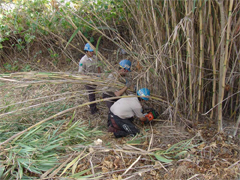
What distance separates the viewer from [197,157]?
6.37ft

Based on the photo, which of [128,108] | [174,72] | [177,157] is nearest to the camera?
[177,157]

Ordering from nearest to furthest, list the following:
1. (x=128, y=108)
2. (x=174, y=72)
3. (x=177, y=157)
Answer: (x=177, y=157), (x=174, y=72), (x=128, y=108)

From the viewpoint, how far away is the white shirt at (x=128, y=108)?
2756 millimetres

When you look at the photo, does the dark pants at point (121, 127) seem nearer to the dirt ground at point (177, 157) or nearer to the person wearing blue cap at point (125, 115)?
the person wearing blue cap at point (125, 115)

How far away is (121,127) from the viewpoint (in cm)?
283

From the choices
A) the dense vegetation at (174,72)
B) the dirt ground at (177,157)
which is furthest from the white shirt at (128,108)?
the dirt ground at (177,157)

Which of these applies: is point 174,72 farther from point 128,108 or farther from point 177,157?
point 177,157

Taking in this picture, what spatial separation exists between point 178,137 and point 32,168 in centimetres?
161

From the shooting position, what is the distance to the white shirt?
2.76m

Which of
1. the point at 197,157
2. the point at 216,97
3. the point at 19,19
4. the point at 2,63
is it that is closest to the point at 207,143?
the point at 197,157

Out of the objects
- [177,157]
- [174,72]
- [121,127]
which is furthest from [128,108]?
[177,157]

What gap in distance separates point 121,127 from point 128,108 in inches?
11.8

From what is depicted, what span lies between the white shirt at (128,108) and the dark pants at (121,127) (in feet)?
0.24

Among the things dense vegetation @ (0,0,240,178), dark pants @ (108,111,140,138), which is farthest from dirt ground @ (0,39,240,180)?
dark pants @ (108,111,140,138)
